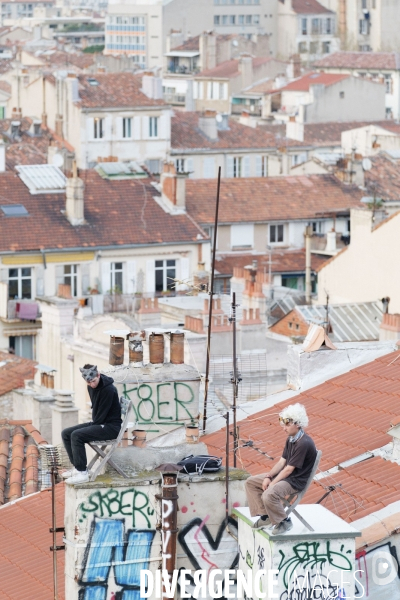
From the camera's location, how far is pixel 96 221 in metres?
61.8

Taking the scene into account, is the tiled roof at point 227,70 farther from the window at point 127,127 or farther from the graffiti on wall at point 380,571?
the graffiti on wall at point 380,571

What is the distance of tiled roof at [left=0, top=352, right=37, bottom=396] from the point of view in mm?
35331

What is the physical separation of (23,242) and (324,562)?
4716cm

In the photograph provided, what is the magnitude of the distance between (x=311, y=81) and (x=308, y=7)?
58.8 meters

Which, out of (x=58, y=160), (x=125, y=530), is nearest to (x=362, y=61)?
(x=58, y=160)

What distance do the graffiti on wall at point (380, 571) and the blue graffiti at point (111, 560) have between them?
1597 millimetres

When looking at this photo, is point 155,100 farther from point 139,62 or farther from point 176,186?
point 139,62

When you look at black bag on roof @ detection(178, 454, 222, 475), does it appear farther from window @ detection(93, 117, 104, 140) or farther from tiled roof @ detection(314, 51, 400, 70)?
tiled roof @ detection(314, 51, 400, 70)

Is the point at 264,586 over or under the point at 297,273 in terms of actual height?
over

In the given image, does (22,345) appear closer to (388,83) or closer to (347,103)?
(347,103)

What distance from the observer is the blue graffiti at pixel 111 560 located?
13547mm

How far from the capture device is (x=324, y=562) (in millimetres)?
12938

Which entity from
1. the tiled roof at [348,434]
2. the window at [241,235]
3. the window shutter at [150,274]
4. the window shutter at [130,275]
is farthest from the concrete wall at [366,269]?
the tiled roof at [348,434]

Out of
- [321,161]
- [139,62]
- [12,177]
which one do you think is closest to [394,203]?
[321,161]
